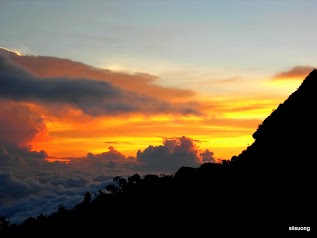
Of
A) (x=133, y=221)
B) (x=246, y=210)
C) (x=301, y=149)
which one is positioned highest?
(x=301, y=149)

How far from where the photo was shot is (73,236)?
9462cm

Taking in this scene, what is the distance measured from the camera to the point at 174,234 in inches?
1941

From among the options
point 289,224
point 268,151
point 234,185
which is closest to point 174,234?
point 234,185

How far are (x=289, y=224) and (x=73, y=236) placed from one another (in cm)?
7061

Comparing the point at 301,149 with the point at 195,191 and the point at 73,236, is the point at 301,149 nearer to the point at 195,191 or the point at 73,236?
the point at 195,191

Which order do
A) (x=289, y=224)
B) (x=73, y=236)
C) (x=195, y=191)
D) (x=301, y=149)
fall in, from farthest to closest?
(x=73, y=236), (x=195, y=191), (x=301, y=149), (x=289, y=224)

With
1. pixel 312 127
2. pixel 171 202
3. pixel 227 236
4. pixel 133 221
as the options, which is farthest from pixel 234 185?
pixel 133 221

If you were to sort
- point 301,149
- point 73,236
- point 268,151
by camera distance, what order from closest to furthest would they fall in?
point 301,149 → point 268,151 → point 73,236

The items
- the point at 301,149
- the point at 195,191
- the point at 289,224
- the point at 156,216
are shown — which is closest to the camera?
the point at 289,224

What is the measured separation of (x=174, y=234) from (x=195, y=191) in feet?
28.1

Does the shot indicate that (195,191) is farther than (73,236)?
No

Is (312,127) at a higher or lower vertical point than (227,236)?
higher

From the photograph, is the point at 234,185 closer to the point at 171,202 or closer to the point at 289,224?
the point at 289,224

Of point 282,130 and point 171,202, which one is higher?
point 282,130
